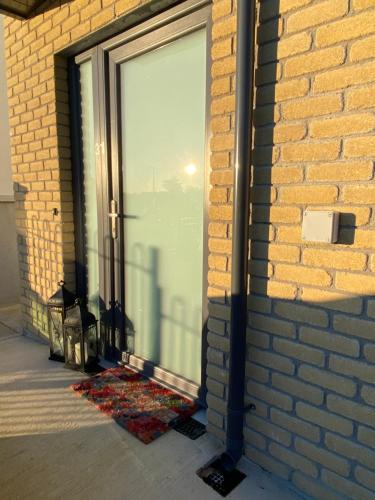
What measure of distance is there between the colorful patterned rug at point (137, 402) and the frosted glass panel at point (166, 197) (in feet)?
0.61

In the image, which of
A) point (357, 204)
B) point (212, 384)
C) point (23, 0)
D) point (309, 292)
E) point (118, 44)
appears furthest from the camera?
point (23, 0)

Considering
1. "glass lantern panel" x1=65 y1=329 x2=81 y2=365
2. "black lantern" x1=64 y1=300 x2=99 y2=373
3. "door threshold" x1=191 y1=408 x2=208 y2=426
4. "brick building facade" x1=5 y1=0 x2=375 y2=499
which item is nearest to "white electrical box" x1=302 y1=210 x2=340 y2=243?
"brick building facade" x1=5 y1=0 x2=375 y2=499

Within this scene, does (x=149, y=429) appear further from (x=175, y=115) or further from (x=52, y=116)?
(x=52, y=116)

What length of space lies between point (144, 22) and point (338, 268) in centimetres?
196

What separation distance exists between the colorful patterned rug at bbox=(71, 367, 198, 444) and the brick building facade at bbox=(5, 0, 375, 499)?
12.4 inches

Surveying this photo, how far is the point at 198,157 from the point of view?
6.72 feet

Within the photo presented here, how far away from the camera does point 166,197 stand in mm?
2270

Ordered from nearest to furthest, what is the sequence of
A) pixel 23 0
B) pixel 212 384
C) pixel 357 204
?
1. pixel 357 204
2. pixel 212 384
3. pixel 23 0

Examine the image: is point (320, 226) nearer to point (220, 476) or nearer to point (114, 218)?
point (220, 476)

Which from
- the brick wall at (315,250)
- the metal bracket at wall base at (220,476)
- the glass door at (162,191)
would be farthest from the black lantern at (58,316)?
the brick wall at (315,250)

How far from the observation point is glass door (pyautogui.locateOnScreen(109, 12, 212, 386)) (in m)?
2.04

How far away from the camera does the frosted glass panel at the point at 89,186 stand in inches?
106

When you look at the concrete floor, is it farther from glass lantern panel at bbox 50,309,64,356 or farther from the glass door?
the glass door

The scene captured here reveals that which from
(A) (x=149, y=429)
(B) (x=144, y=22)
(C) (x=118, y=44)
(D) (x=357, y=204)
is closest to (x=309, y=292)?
(D) (x=357, y=204)
